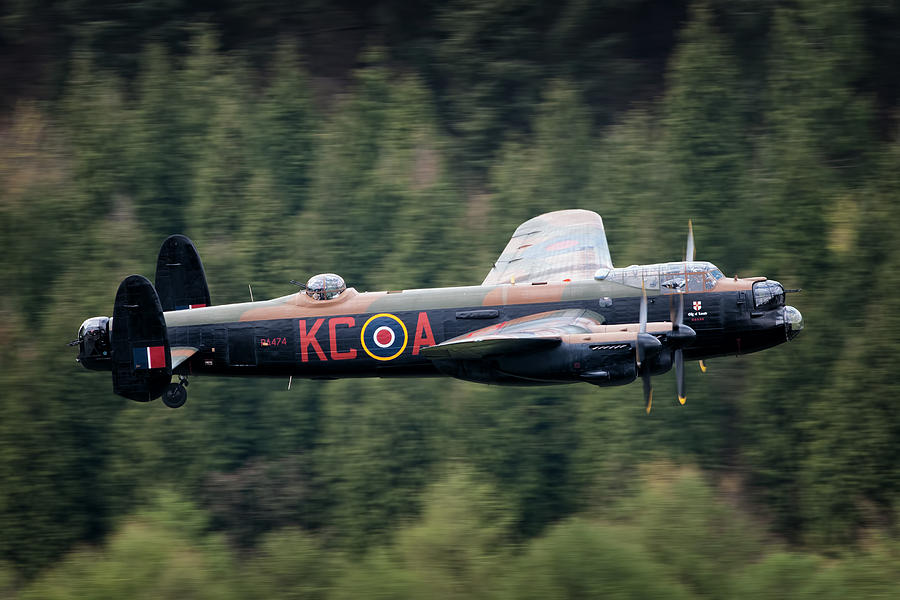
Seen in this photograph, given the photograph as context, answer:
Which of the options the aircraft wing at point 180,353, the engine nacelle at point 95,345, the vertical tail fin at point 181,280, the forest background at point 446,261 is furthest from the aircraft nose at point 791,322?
the engine nacelle at point 95,345

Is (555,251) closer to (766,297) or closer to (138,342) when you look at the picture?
(766,297)

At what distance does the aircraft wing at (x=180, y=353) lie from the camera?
21.5 metres

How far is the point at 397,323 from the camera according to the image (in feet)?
70.4

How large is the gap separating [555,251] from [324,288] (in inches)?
233

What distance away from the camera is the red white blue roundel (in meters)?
21.4

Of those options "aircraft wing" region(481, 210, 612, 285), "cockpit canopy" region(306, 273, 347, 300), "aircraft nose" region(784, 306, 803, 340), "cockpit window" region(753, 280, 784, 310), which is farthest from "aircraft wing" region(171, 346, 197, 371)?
"aircraft nose" region(784, 306, 803, 340)

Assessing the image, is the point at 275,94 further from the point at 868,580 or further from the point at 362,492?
the point at 868,580

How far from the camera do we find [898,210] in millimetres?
38219

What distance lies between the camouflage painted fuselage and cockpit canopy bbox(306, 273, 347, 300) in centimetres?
13

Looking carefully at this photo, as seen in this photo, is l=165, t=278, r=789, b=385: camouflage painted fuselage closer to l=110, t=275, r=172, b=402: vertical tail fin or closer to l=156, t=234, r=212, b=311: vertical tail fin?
l=156, t=234, r=212, b=311: vertical tail fin

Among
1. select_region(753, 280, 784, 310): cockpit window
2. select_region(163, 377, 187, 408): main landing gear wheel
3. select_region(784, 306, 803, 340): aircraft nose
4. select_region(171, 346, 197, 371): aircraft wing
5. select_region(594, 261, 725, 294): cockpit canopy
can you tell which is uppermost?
select_region(594, 261, 725, 294): cockpit canopy

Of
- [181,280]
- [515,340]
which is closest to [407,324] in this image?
[515,340]

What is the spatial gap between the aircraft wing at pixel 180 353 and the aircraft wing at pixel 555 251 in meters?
6.80

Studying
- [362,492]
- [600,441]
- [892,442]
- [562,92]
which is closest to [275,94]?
[562,92]
